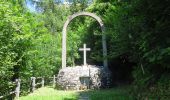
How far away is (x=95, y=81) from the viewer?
2061 centimetres

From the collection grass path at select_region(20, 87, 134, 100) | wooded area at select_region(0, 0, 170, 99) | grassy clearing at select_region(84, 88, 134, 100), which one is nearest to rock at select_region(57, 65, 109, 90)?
wooded area at select_region(0, 0, 170, 99)

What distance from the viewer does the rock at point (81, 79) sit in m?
20.4

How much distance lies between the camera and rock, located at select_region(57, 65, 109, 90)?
67.0 ft

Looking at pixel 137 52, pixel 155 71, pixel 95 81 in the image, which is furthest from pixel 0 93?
pixel 95 81

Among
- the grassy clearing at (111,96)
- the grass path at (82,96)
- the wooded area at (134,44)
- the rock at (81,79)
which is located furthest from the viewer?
the rock at (81,79)

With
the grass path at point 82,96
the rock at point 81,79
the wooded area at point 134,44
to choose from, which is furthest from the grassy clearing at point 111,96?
the rock at point 81,79

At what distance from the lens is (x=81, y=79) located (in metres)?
20.7

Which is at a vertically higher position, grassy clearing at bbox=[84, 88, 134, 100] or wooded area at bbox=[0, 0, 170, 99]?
wooded area at bbox=[0, 0, 170, 99]

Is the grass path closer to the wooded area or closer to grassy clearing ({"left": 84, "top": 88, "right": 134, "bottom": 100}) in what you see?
grassy clearing ({"left": 84, "top": 88, "right": 134, "bottom": 100})

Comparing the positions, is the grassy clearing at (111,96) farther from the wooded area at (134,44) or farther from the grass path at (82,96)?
the wooded area at (134,44)

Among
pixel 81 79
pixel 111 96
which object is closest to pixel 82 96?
pixel 111 96

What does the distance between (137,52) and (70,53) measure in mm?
22122

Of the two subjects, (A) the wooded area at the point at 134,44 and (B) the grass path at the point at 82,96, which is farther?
(B) the grass path at the point at 82,96

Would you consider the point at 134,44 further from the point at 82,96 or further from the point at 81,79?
the point at 81,79
